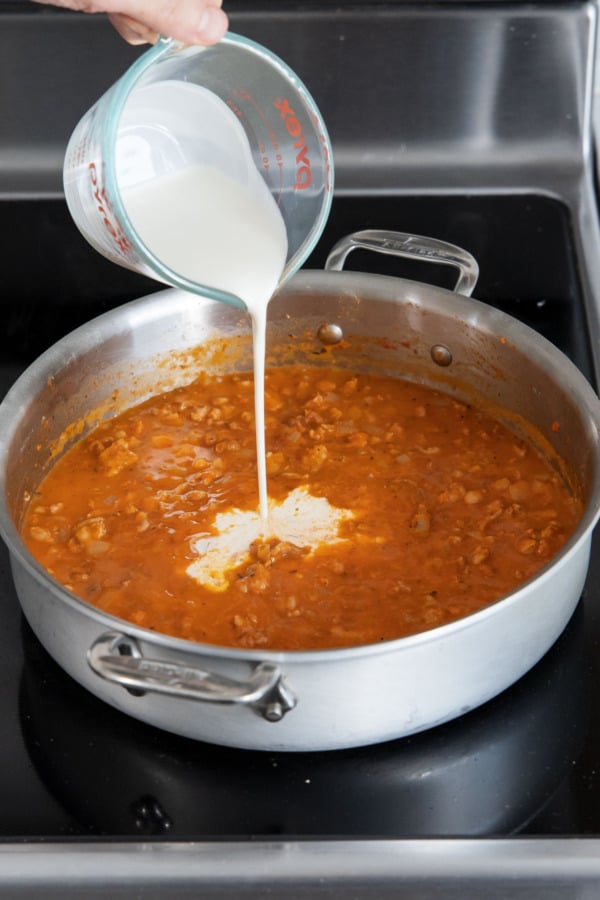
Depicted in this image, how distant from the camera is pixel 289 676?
1.20 m

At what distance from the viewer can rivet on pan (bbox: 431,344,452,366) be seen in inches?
73.7

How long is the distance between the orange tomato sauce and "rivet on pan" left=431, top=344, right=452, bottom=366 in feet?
0.19

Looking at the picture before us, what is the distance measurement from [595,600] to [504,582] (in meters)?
0.11

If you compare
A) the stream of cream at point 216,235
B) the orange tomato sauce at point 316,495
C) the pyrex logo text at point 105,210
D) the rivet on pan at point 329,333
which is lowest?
the orange tomato sauce at point 316,495

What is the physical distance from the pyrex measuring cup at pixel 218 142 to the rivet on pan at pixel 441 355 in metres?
0.37

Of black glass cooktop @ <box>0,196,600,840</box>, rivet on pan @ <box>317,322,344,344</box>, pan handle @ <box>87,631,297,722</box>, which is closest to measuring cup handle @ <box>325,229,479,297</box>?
rivet on pan @ <box>317,322,344,344</box>

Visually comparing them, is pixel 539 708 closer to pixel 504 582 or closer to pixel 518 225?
pixel 504 582

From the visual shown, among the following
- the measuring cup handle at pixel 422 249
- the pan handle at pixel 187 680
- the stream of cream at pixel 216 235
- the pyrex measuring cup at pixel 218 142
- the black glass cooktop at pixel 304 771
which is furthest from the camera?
the measuring cup handle at pixel 422 249

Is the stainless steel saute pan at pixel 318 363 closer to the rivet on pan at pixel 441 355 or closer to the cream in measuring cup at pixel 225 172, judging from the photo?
the rivet on pan at pixel 441 355

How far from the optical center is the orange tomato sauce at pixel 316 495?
60.4 inches

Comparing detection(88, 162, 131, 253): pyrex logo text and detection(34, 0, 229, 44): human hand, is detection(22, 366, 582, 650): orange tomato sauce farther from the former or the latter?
detection(34, 0, 229, 44): human hand

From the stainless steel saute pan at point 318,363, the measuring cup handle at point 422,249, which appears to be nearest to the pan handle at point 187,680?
the stainless steel saute pan at point 318,363

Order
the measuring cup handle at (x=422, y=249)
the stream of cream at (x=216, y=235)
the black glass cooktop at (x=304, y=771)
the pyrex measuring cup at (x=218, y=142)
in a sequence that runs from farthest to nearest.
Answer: the measuring cup handle at (x=422, y=249) → the stream of cream at (x=216, y=235) → the pyrex measuring cup at (x=218, y=142) → the black glass cooktop at (x=304, y=771)

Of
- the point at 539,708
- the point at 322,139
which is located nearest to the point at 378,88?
the point at 322,139
